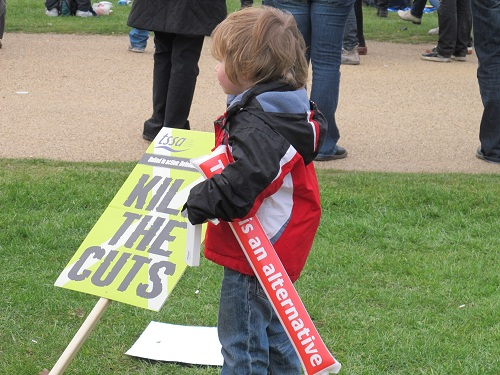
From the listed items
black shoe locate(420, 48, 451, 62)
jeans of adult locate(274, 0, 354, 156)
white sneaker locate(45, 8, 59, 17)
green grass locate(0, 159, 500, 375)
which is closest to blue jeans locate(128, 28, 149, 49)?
white sneaker locate(45, 8, 59, 17)

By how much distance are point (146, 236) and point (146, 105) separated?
4.67 m

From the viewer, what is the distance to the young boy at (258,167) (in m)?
2.51

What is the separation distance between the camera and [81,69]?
891 cm

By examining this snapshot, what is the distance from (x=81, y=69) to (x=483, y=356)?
247 inches

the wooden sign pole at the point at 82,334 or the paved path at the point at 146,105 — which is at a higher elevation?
the wooden sign pole at the point at 82,334

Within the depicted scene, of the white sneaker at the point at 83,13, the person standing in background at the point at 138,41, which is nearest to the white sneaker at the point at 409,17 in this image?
the white sneaker at the point at 83,13

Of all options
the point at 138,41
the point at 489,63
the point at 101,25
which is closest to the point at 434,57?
the point at 138,41

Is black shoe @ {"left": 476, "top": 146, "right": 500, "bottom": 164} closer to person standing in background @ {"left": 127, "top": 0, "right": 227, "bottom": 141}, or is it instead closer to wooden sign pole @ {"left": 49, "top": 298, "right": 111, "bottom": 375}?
person standing in background @ {"left": 127, "top": 0, "right": 227, "bottom": 141}

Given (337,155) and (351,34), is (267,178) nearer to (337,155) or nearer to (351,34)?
(337,155)

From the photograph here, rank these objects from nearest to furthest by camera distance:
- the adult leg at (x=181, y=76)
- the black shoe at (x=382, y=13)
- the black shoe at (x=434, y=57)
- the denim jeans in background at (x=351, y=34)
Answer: the adult leg at (x=181, y=76) < the denim jeans in background at (x=351, y=34) < the black shoe at (x=434, y=57) < the black shoe at (x=382, y=13)

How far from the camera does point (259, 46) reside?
8.55 ft

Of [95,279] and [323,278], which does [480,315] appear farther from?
[95,279]

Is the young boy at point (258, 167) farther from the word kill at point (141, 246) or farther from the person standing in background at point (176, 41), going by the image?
→ the person standing in background at point (176, 41)

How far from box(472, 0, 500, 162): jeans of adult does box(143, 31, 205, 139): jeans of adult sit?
73.2 inches
